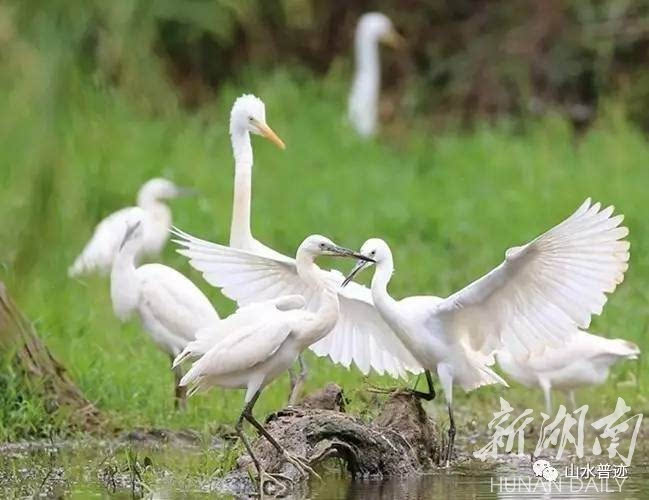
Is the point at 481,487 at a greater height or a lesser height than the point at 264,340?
lesser

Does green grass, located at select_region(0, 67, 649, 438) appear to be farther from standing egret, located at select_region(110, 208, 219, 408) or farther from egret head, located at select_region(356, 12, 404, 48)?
egret head, located at select_region(356, 12, 404, 48)

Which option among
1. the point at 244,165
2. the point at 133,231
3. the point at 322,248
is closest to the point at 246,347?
the point at 322,248

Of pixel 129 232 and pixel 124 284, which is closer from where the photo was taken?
pixel 124 284

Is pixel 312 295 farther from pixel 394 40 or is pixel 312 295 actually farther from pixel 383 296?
pixel 394 40

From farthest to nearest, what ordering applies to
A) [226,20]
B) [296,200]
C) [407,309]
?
[296,200] → [407,309] → [226,20]

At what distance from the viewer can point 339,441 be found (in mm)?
5613

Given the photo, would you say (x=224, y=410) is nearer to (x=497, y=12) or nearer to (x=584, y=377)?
(x=584, y=377)

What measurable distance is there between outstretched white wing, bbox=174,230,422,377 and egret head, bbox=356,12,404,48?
936 cm

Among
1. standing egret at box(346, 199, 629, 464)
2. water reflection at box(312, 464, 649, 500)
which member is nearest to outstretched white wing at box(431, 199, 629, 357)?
standing egret at box(346, 199, 629, 464)

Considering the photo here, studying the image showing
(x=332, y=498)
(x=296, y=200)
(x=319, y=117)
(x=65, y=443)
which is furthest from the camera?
(x=319, y=117)

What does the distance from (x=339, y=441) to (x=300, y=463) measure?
181mm

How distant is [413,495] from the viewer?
5238 mm

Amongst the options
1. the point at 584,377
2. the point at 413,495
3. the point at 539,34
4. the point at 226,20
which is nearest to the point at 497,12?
the point at 539,34

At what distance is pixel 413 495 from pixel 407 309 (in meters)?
1.13
